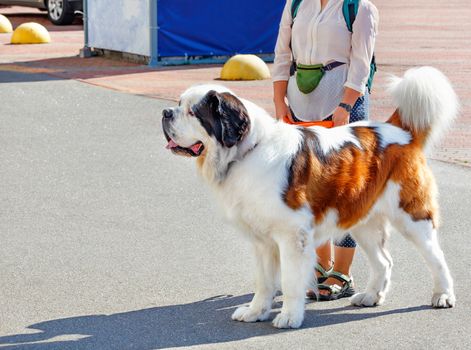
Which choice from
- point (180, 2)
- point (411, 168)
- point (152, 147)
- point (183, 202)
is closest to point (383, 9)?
point (180, 2)

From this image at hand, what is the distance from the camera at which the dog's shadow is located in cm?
584

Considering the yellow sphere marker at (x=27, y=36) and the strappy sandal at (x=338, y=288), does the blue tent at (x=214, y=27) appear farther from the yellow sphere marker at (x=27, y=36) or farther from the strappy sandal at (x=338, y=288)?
the strappy sandal at (x=338, y=288)

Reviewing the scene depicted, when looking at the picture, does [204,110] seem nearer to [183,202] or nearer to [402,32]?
[183,202]

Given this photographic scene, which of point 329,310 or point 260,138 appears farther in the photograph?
point 329,310

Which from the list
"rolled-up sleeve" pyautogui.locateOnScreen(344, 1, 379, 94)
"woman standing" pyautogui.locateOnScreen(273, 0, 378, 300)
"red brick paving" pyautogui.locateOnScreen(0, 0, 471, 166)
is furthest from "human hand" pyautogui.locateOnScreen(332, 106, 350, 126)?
"red brick paving" pyautogui.locateOnScreen(0, 0, 471, 166)

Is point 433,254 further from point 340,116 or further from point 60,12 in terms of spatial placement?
point 60,12

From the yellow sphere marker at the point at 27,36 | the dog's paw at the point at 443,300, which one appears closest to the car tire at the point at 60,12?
the yellow sphere marker at the point at 27,36

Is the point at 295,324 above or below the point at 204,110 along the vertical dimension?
below

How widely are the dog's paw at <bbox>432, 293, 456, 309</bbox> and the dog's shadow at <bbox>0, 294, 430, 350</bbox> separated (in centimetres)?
11

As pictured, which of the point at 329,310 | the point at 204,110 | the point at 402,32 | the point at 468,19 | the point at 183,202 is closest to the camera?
the point at 204,110

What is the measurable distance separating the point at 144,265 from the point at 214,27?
11506 mm

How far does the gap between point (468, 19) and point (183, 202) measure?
20.5 meters

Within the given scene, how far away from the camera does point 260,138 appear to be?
5848 mm

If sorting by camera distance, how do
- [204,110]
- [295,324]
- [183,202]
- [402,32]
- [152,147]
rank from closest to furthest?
[204,110]
[295,324]
[183,202]
[152,147]
[402,32]
